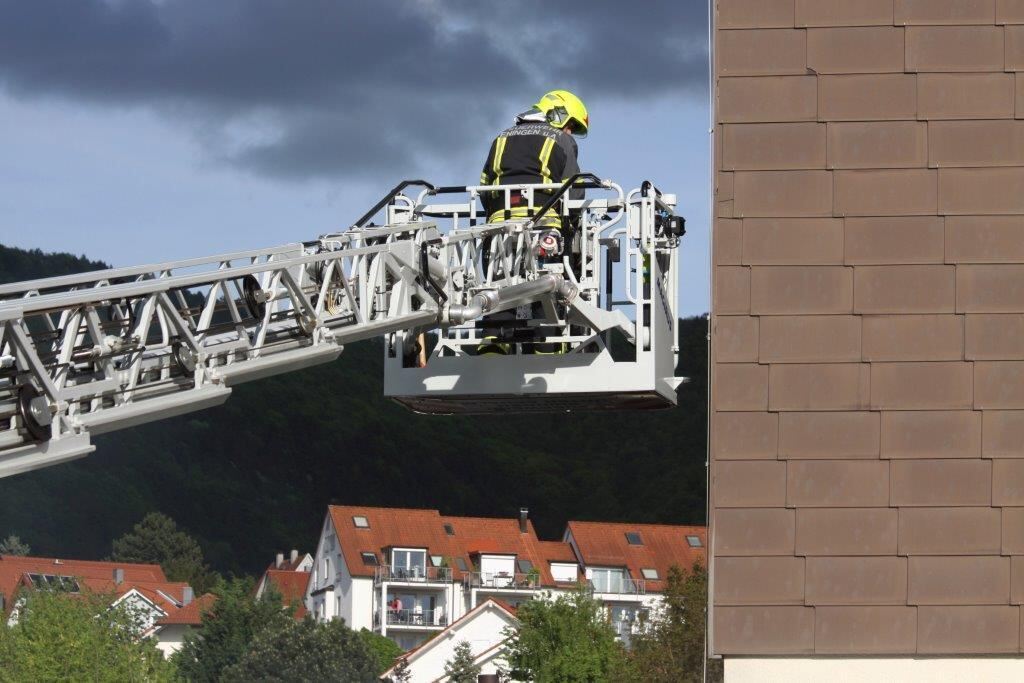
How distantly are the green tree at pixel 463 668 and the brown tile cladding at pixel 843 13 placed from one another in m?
54.5

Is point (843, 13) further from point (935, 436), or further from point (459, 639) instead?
point (459, 639)

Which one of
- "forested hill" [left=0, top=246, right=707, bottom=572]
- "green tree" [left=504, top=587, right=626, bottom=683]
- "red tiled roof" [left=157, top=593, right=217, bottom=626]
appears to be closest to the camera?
"green tree" [left=504, top=587, right=626, bottom=683]

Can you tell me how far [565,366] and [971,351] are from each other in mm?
4188

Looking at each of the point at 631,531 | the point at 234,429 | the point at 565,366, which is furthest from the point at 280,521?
the point at 565,366

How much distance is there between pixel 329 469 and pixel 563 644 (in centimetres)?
11371

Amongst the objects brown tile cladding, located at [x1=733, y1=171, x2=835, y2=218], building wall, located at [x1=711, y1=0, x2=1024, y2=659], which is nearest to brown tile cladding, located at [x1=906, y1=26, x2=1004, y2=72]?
building wall, located at [x1=711, y1=0, x2=1024, y2=659]

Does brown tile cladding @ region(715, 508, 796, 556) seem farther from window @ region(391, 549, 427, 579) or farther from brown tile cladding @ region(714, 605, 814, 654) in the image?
window @ region(391, 549, 427, 579)

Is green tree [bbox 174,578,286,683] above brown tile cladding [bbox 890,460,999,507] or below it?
above

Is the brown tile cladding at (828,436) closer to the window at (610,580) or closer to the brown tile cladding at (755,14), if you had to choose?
the brown tile cladding at (755,14)

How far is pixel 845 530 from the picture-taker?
9.11m

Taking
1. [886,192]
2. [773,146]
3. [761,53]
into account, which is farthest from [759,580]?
[761,53]

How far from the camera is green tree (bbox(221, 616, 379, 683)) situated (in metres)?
68.2

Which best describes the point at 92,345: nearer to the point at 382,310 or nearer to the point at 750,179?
the point at 382,310

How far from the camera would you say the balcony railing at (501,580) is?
80625mm
